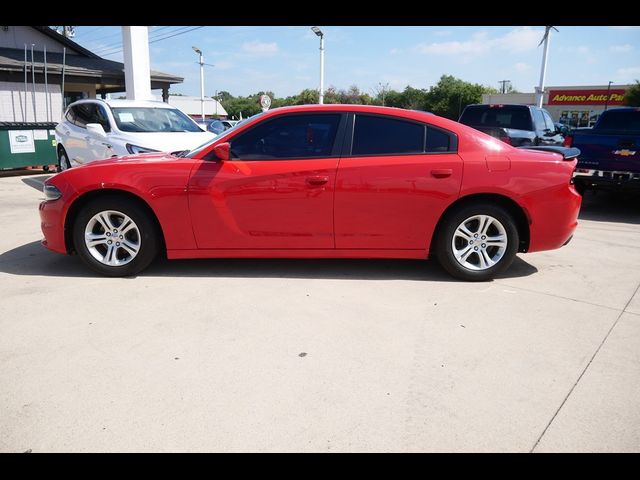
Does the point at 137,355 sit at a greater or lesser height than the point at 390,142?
lesser

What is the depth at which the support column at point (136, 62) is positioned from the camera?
14.7 m

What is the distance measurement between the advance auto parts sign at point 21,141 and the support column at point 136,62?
4141 millimetres

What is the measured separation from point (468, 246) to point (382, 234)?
0.80 m

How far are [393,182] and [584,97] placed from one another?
52491 millimetres

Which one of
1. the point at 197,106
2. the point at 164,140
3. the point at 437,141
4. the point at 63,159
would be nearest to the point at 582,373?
the point at 437,141

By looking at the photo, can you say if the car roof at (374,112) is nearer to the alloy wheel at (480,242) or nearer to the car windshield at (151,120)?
the alloy wheel at (480,242)

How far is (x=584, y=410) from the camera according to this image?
8.41 ft

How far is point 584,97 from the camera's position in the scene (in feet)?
158

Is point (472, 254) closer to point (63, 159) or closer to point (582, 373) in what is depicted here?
point (582, 373)

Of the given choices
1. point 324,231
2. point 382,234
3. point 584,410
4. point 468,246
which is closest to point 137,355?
point 324,231

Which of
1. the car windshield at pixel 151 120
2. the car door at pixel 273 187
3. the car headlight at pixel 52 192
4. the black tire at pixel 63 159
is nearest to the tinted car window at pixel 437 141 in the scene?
the car door at pixel 273 187

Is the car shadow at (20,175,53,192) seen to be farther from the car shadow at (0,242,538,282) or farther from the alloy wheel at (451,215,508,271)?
the alloy wheel at (451,215,508,271)
